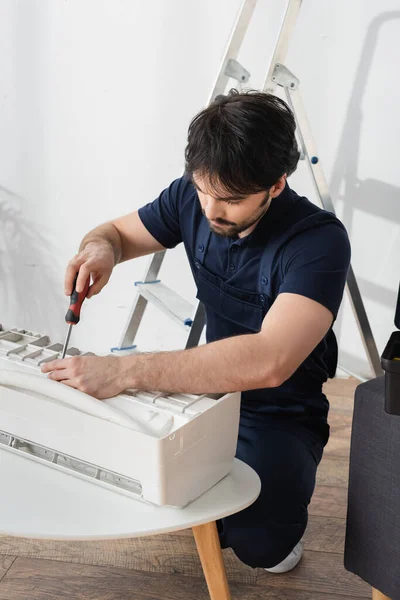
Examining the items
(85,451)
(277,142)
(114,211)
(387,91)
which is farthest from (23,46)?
(85,451)

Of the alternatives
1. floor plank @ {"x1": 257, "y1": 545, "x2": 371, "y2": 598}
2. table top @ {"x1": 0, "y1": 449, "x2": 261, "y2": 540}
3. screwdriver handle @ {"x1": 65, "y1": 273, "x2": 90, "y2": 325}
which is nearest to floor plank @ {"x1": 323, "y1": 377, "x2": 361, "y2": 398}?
floor plank @ {"x1": 257, "y1": 545, "x2": 371, "y2": 598}

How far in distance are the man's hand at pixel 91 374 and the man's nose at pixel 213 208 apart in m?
0.36

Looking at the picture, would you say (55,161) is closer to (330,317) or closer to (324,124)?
(324,124)

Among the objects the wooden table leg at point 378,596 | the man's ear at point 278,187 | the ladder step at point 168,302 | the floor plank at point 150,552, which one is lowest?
the floor plank at point 150,552

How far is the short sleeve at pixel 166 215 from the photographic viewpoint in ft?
6.04

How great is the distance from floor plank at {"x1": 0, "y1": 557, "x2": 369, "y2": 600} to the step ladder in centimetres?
65

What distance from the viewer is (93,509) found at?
1177 mm

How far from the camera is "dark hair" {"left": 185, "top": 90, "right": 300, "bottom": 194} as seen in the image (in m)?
1.43

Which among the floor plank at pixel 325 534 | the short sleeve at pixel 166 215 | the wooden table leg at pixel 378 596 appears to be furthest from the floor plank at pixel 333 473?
the short sleeve at pixel 166 215

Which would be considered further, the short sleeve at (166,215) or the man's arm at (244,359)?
the short sleeve at (166,215)

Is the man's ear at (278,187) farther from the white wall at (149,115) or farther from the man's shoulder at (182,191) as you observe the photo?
the white wall at (149,115)

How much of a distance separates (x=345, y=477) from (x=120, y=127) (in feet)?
4.60

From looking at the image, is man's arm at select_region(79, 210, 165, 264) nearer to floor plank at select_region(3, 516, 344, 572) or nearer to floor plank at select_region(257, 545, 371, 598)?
floor plank at select_region(3, 516, 344, 572)

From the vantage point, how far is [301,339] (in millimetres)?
1405
